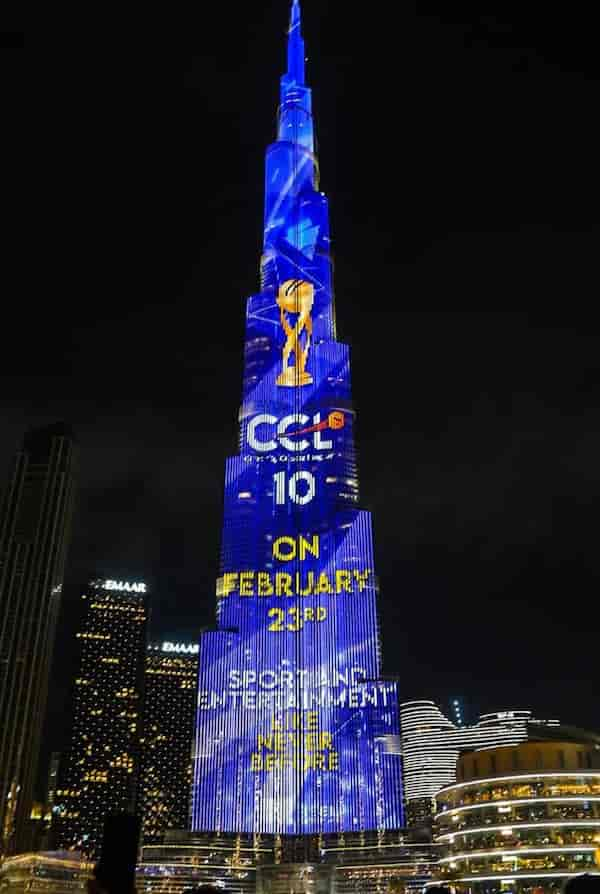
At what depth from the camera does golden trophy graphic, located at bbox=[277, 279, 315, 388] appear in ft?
577

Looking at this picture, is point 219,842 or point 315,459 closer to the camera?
point 219,842

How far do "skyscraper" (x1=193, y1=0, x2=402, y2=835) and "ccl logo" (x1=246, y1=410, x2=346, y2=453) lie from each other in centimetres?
23

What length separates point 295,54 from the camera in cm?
19812

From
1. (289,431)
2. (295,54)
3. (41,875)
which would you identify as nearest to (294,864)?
(41,875)

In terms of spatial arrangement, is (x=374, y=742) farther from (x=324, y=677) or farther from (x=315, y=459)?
(x=315, y=459)

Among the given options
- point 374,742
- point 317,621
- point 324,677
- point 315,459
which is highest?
point 315,459

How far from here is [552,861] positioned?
10806cm

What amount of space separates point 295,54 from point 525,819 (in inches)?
6400

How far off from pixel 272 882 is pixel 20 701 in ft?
263

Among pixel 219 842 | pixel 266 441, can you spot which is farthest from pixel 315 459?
pixel 219 842

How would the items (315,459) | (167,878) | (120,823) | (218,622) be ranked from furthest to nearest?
(315,459) < (218,622) < (167,878) < (120,823)

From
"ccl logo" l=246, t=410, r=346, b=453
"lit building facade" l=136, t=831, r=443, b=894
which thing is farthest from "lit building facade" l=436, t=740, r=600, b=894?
"ccl logo" l=246, t=410, r=346, b=453

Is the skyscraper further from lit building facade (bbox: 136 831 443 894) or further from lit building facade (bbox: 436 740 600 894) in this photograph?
lit building facade (bbox: 436 740 600 894)

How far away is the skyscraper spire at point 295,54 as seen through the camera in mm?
195762
